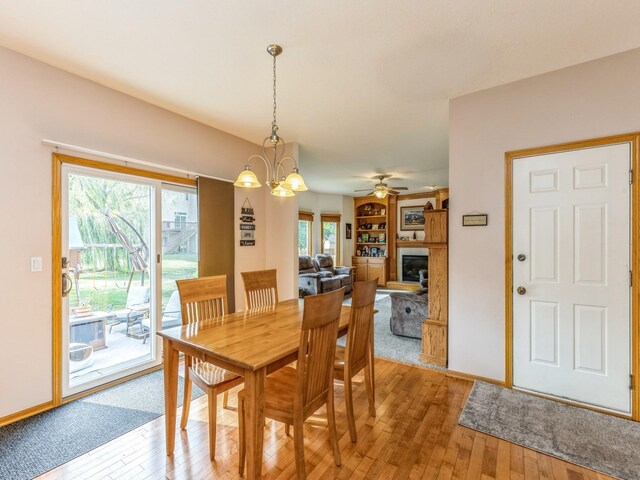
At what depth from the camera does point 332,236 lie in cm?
916

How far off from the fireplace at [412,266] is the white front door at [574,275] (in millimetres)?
5894

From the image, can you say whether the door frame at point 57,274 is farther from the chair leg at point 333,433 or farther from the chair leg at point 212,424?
the chair leg at point 333,433

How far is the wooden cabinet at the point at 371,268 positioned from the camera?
8.80m

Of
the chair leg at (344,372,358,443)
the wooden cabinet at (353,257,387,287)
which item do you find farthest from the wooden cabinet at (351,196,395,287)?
the chair leg at (344,372,358,443)

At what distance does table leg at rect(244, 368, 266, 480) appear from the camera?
1.46m

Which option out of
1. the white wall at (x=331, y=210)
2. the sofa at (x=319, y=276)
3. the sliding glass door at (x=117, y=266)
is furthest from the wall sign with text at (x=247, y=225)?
the white wall at (x=331, y=210)

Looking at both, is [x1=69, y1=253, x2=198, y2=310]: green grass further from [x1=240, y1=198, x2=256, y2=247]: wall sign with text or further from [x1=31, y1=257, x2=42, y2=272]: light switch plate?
[x1=240, y1=198, x2=256, y2=247]: wall sign with text

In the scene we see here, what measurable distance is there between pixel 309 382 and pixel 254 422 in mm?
346

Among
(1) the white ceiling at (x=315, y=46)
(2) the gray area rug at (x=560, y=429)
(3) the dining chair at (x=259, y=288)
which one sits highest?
(1) the white ceiling at (x=315, y=46)

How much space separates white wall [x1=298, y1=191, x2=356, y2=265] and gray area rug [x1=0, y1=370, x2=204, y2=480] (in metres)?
6.01

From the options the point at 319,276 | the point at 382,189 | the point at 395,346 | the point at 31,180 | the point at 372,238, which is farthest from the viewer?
the point at 372,238

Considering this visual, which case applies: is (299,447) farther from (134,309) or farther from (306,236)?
(306,236)

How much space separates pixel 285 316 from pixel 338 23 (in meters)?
2.14

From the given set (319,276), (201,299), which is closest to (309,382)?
(201,299)
